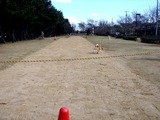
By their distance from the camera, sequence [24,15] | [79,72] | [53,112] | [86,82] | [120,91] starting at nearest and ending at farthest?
1. [53,112]
2. [120,91]
3. [86,82]
4. [79,72]
5. [24,15]

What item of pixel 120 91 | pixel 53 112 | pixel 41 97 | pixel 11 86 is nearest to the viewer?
pixel 53 112

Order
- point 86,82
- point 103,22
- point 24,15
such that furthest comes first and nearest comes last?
point 103,22, point 24,15, point 86,82

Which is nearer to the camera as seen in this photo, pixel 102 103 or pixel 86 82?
pixel 102 103

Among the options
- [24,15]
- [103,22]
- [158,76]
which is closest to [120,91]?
[158,76]

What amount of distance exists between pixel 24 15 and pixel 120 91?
48.4 meters

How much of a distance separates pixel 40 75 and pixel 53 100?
5520 mm

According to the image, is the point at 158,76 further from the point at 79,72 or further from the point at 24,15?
the point at 24,15

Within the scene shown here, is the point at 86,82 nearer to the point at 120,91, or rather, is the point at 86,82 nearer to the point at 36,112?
the point at 120,91

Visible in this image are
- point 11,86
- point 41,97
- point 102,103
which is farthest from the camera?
point 11,86

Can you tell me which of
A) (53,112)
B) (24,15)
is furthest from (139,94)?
(24,15)

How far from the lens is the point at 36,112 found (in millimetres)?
7855

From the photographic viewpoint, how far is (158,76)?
14.4 m

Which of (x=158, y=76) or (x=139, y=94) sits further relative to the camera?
(x=158, y=76)

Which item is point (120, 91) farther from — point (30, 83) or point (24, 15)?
point (24, 15)
